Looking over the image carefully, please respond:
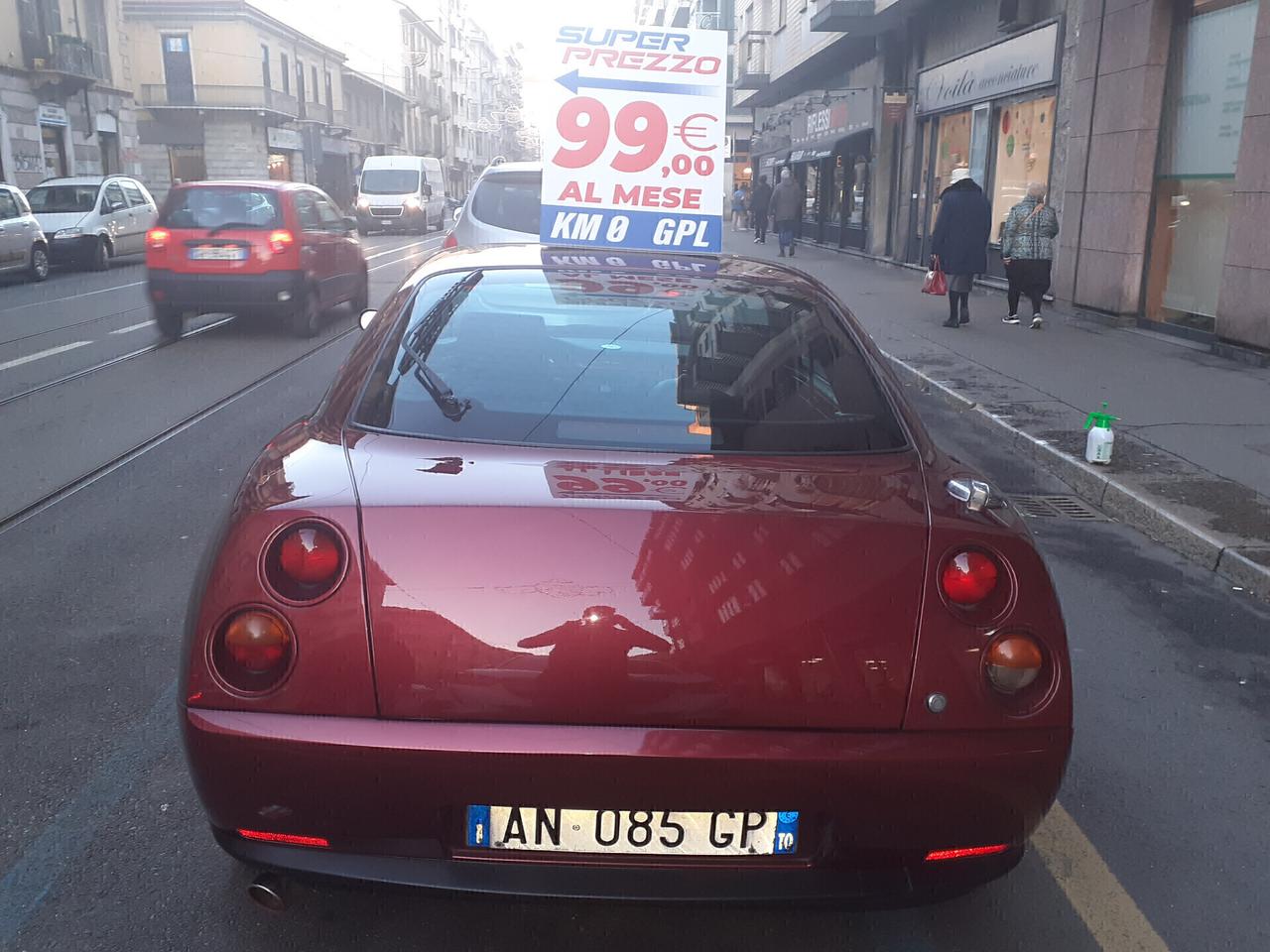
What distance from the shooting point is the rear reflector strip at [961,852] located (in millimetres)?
2158

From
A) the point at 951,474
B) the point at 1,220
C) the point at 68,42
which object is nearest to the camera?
the point at 951,474

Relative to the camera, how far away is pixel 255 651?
83.0 inches

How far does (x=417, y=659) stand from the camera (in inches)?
80.1

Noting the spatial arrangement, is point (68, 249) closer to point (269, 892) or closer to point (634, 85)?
point (634, 85)

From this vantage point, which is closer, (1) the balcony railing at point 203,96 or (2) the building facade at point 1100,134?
(2) the building facade at point 1100,134

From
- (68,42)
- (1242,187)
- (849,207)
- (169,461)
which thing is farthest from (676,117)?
(68,42)

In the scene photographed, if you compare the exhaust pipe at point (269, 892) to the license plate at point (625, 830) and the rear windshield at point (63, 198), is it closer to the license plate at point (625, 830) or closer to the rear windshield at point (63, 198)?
the license plate at point (625, 830)

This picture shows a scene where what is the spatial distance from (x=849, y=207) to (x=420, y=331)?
25570 millimetres

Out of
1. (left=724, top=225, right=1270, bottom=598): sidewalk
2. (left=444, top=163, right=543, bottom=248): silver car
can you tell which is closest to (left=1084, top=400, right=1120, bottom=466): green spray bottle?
(left=724, top=225, right=1270, bottom=598): sidewalk

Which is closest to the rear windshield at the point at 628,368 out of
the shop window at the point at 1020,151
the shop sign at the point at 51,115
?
the shop window at the point at 1020,151

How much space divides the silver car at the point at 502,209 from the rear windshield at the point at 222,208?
3049mm

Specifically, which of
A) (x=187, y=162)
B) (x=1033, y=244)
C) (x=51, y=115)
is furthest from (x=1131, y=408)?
(x=187, y=162)

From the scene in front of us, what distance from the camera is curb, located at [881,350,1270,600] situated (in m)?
5.02

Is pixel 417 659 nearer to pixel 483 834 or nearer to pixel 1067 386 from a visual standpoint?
pixel 483 834
